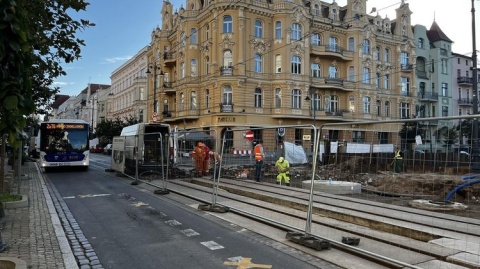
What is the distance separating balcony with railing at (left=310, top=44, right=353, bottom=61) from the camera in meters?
44.7

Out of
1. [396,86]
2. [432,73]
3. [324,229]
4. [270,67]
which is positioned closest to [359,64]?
[396,86]

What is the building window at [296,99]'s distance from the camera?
42.2m

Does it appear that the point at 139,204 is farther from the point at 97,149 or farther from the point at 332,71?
the point at 97,149

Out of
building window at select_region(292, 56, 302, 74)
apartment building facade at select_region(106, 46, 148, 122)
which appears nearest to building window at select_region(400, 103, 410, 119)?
building window at select_region(292, 56, 302, 74)

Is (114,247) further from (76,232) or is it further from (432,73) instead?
(432,73)

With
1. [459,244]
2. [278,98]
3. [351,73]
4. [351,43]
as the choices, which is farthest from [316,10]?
[459,244]

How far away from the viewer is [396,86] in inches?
2063

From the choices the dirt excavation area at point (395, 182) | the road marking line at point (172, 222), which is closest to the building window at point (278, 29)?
the dirt excavation area at point (395, 182)

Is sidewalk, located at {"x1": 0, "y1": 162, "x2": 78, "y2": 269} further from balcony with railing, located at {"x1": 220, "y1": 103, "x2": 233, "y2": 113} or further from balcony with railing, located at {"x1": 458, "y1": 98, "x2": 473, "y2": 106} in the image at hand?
balcony with railing, located at {"x1": 458, "y1": 98, "x2": 473, "y2": 106}

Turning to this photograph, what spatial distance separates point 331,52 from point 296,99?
25.2 ft

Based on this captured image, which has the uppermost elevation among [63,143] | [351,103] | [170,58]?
[170,58]

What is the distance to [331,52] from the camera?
4516 cm

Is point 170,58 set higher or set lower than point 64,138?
higher

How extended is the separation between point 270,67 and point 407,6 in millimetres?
25088
